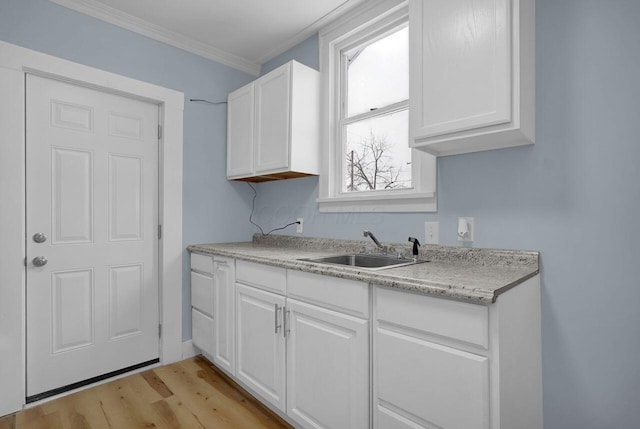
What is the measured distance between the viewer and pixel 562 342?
143 cm

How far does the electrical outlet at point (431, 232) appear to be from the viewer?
1838 mm

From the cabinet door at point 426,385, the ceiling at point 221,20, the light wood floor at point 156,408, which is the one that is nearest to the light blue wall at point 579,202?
the cabinet door at point 426,385

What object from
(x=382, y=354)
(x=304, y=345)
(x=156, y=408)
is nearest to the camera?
(x=382, y=354)

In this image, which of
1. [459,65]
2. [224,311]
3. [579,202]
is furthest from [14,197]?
[579,202]

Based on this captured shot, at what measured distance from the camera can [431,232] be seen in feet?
6.10

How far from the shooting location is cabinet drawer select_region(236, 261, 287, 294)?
1780 millimetres

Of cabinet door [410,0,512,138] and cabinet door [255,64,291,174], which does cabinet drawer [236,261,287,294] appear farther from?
cabinet door [410,0,512,138]

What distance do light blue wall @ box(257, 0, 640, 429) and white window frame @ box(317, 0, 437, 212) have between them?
1.30 ft

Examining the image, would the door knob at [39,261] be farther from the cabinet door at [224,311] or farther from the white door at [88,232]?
the cabinet door at [224,311]

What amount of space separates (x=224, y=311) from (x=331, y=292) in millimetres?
1013

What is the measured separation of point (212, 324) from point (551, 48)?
2.48m

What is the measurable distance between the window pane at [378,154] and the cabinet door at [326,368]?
1009 millimetres

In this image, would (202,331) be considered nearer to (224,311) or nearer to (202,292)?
(202,292)

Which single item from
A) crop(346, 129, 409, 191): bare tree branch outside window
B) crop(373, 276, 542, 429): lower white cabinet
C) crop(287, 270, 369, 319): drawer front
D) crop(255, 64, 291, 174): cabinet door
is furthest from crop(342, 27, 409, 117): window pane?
crop(373, 276, 542, 429): lower white cabinet
